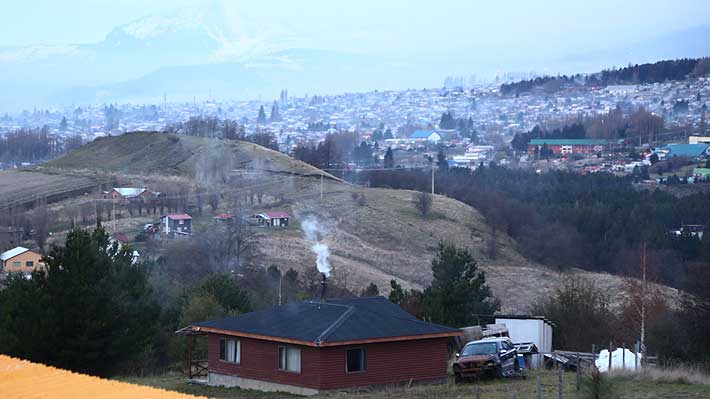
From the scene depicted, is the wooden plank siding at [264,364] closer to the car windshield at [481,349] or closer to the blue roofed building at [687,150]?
the car windshield at [481,349]

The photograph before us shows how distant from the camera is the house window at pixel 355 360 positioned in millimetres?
20953

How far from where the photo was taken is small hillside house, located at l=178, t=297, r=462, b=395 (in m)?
20.8

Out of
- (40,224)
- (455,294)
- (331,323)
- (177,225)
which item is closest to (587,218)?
(177,225)

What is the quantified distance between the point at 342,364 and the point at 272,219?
143 ft

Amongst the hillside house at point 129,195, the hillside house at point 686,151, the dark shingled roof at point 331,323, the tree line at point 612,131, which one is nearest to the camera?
the dark shingled roof at point 331,323

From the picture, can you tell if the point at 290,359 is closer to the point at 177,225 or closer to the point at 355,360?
the point at 355,360

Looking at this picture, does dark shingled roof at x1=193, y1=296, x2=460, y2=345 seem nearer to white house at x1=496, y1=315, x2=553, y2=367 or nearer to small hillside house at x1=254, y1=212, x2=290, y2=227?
white house at x1=496, y1=315, x2=553, y2=367

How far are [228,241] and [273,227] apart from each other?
30.2ft

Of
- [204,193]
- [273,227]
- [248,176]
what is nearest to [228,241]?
[273,227]

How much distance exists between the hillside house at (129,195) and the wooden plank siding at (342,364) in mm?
49641

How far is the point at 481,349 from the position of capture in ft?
71.2

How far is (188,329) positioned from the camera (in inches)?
922

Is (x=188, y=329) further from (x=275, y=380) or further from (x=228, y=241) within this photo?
(x=228, y=241)

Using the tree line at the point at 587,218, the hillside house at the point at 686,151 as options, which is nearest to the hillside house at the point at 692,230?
the tree line at the point at 587,218
